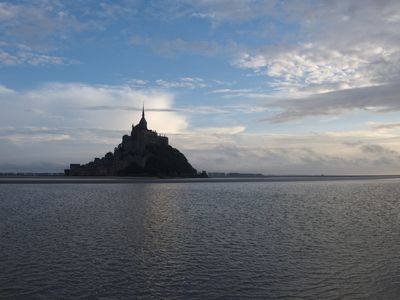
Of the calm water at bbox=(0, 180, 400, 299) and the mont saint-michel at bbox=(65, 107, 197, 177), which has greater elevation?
the mont saint-michel at bbox=(65, 107, 197, 177)

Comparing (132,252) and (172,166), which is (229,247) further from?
(172,166)

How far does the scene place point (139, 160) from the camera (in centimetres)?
18262

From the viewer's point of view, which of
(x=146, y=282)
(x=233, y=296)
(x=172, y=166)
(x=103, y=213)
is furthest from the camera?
(x=172, y=166)

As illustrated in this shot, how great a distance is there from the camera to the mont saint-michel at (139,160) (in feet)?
595

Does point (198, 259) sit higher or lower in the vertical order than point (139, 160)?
lower

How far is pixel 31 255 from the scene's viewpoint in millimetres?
17984

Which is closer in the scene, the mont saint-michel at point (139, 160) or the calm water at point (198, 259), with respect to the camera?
the calm water at point (198, 259)

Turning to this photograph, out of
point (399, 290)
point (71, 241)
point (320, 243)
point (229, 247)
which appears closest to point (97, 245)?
point (71, 241)

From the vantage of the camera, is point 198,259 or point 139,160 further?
point 139,160

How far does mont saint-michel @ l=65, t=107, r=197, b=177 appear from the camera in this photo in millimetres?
181375

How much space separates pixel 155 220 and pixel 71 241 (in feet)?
36.0

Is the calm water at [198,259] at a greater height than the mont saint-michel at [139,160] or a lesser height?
lesser

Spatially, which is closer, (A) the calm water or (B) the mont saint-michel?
(A) the calm water

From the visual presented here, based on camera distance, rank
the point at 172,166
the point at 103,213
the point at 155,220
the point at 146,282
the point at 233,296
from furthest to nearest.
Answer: the point at 172,166 → the point at 103,213 → the point at 155,220 → the point at 146,282 → the point at 233,296
